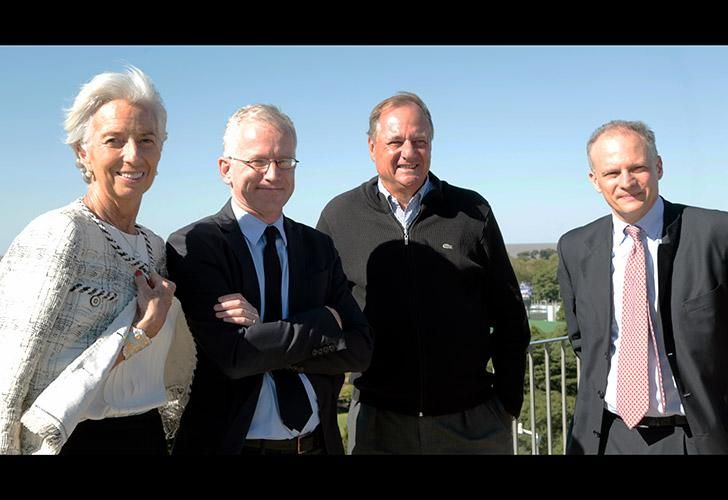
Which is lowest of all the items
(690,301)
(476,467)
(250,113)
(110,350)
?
(476,467)

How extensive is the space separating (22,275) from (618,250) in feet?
7.49

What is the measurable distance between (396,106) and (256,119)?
87 centimetres

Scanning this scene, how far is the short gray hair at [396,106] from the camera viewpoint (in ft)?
10.1

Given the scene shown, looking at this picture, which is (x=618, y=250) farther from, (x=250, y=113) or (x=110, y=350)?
(x=110, y=350)

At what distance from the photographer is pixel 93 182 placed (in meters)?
2.21

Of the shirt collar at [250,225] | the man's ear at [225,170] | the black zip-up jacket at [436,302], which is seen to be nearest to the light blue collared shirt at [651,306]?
the black zip-up jacket at [436,302]

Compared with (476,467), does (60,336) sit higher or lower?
higher

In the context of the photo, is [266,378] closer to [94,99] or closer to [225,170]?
[225,170]

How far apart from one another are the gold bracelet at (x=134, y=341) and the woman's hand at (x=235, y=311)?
0.90 ft

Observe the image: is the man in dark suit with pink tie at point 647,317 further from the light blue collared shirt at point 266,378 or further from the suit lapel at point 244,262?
the suit lapel at point 244,262

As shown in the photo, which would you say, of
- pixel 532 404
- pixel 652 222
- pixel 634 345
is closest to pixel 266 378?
pixel 634 345

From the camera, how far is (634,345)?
258 cm

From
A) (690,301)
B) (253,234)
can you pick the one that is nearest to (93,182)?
(253,234)

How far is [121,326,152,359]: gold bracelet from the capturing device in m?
2.09
